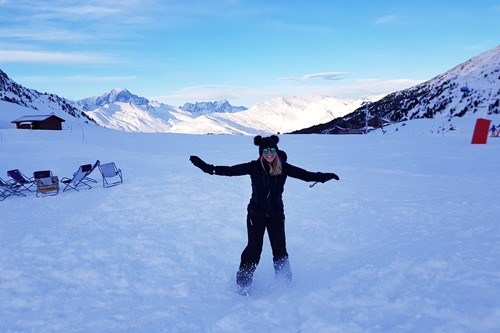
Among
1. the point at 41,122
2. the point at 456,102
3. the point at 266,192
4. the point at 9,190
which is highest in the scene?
the point at 456,102

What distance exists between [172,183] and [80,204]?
2.82 meters

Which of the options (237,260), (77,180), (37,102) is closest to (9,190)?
(77,180)

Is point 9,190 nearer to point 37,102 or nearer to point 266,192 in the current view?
point 266,192

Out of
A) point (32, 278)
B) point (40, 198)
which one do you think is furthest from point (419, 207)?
point (40, 198)

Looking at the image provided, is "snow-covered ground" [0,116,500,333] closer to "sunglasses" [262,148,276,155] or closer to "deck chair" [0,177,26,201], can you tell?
"deck chair" [0,177,26,201]

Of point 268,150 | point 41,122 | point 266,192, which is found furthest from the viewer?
point 41,122

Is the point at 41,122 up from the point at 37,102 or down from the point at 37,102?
down

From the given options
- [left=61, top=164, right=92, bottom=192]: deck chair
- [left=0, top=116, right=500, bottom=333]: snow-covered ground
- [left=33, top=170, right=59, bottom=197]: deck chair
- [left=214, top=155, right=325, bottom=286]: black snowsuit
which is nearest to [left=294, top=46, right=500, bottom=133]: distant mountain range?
[left=61, top=164, right=92, bottom=192]: deck chair

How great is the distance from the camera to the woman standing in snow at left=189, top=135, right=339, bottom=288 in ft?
13.9

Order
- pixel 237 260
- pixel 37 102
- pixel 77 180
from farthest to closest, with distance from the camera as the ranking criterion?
pixel 37 102 < pixel 77 180 < pixel 237 260

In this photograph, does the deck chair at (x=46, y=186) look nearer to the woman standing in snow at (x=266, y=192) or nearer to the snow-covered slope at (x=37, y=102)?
the woman standing in snow at (x=266, y=192)

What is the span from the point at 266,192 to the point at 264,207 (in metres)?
0.18

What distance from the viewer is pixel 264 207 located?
173 inches

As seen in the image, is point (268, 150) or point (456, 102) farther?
point (456, 102)
